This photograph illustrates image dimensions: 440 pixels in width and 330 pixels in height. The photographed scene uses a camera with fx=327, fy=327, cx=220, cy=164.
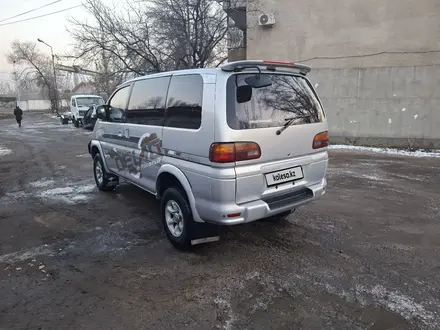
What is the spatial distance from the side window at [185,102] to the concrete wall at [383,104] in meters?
9.96

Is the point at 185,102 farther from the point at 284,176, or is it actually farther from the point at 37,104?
the point at 37,104

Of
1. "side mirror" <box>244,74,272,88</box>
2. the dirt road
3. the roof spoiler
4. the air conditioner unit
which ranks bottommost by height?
the dirt road

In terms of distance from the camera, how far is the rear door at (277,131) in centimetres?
317

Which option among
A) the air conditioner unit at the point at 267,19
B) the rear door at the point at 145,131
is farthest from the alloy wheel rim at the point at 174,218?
the air conditioner unit at the point at 267,19

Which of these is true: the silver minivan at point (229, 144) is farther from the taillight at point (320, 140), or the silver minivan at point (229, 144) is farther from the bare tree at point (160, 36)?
the bare tree at point (160, 36)

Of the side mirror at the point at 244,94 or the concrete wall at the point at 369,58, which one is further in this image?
the concrete wall at the point at 369,58

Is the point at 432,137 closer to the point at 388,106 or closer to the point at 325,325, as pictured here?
the point at 388,106

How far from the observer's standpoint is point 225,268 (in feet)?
11.2

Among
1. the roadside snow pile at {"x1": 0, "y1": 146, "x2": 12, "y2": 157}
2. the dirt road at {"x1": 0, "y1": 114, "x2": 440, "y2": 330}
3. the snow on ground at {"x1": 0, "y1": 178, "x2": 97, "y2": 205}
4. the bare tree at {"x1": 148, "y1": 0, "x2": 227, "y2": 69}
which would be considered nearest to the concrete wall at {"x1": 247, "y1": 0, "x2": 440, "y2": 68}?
the bare tree at {"x1": 148, "y1": 0, "x2": 227, "y2": 69}

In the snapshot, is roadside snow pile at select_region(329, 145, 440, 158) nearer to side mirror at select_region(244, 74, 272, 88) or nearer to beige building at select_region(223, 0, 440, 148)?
beige building at select_region(223, 0, 440, 148)

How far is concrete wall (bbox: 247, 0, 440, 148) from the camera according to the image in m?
10.8

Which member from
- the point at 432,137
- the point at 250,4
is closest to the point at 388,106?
the point at 432,137

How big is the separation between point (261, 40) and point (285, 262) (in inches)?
471

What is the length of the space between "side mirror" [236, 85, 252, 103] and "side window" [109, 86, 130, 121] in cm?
233
